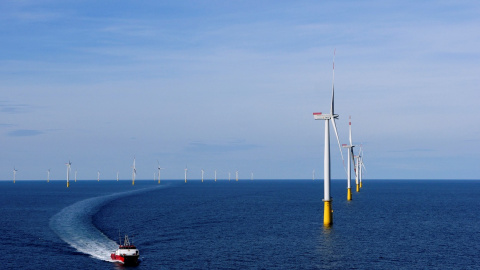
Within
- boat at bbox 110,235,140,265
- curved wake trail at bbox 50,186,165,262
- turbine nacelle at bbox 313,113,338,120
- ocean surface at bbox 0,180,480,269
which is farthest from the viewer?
turbine nacelle at bbox 313,113,338,120

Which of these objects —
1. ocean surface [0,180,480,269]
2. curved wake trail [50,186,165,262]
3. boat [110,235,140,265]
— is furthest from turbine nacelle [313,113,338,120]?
boat [110,235,140,265]

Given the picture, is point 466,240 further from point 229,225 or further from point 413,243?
point 229,225

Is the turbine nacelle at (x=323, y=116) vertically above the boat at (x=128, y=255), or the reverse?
the turbine nacelle at (x=323, y=116)

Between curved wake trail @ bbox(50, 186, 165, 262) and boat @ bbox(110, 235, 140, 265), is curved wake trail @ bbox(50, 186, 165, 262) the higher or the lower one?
the lower one

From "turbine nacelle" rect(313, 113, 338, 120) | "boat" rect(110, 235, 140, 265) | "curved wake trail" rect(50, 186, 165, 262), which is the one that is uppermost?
"turbine nacelle" rect(313, 113, 338, 120)

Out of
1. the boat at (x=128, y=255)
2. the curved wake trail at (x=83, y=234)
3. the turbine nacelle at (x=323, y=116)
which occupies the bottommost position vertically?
the curved wake trail at (x=83, y=234)

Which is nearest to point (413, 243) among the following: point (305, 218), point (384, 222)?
point (384, 222)

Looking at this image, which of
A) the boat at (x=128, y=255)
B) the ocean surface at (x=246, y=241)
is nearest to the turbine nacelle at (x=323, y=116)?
the ocean surface at (x=246, y=241)

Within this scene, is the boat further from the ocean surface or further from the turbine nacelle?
the turbine nacelle

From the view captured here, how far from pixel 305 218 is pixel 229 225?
24899mm

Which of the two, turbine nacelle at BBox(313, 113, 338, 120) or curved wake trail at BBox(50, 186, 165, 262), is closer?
curved wake trail at BBox(50, 186, 165, 262)

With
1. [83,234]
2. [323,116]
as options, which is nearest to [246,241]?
[323,116]

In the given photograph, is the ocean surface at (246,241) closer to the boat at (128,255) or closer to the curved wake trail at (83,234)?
the curved wake trail at (83,234)

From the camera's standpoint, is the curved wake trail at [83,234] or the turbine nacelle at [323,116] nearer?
the curved wake trail at [83,234]
